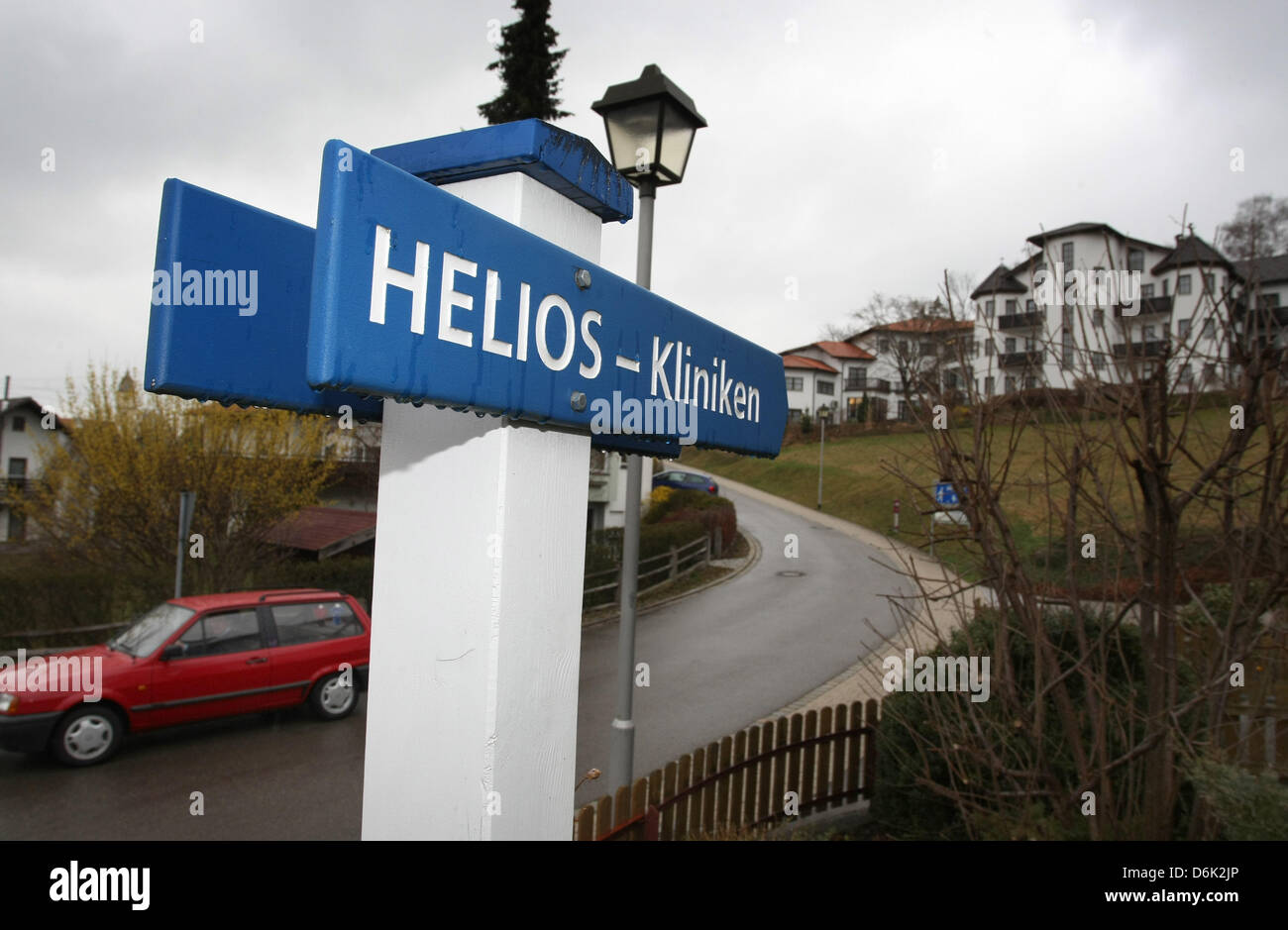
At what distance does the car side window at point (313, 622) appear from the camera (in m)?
9.13

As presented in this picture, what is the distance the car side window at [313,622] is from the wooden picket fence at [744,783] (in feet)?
17.9

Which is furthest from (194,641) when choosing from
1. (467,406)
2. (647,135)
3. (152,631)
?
(467,406)

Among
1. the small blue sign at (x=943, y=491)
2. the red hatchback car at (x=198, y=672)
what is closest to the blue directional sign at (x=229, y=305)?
the small blue sign at (x=943, y=491)

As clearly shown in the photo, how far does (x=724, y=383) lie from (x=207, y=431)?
13133mm

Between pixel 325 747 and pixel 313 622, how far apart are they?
1.59 metres

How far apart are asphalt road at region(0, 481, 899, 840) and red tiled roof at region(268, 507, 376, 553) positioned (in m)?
6.75

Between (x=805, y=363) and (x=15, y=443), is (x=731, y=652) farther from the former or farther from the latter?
(x=805, y=363)

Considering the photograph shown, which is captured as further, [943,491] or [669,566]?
[669,566]

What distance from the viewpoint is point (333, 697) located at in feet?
30.9

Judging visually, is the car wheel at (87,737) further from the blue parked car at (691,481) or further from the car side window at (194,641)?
the blue parked car at (691,481)

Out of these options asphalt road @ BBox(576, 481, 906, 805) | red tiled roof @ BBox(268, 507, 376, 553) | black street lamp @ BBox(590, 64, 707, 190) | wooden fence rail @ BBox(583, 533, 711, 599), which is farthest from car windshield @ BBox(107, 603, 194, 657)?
wooden fence rail @ BBox(583, 533, 711, 599)

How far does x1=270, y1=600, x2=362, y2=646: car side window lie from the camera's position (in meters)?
9.13

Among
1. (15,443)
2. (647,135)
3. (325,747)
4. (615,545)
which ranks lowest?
(325,747)
